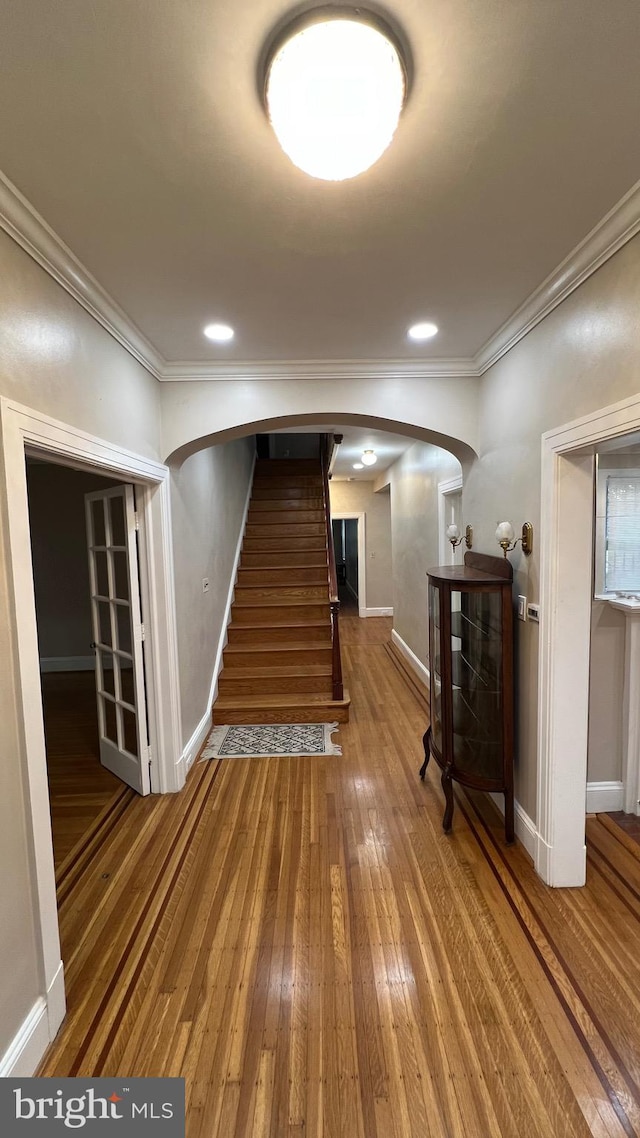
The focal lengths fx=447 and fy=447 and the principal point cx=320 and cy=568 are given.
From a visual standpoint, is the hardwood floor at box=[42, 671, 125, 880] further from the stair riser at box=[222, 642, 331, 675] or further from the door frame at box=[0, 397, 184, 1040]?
the stair riser at box=[222, 642, 331, 675]

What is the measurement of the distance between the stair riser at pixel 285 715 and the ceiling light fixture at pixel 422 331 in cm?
280

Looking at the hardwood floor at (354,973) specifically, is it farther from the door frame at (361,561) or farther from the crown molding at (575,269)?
the door frame at (361,561)

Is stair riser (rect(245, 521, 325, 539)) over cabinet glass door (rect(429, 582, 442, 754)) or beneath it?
over

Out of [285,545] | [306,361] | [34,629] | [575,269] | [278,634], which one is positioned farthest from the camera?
[285,545]

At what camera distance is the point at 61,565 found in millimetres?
5633

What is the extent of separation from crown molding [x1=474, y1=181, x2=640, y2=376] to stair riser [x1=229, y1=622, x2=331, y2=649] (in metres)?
2.79

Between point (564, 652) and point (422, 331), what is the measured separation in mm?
1690

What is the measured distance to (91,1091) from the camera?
1.27 m

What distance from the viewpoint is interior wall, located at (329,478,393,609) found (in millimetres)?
8102

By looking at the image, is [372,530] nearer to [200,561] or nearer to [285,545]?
[285,545]

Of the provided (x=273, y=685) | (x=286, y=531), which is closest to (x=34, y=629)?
(x=273, y=685)

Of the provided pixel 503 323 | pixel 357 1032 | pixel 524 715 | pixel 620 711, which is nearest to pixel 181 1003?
pixel 357 1032

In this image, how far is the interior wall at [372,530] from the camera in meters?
8.10

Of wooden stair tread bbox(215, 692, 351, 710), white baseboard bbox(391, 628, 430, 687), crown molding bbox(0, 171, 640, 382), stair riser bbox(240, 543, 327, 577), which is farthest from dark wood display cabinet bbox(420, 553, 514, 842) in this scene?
stair riser bbox(240, 543, 327, 577)
